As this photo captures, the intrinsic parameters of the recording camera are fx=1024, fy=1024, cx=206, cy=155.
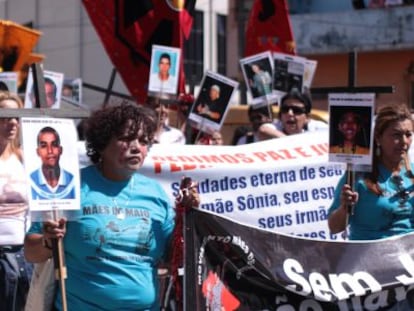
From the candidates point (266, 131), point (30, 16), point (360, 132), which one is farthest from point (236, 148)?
point (30, 16)

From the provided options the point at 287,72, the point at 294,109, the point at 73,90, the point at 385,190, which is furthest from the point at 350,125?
the point at 73,90

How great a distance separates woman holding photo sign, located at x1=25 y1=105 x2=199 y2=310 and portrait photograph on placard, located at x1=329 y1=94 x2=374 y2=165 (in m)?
1.19

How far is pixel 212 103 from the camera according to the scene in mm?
8406

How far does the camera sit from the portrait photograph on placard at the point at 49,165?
4.00 meters

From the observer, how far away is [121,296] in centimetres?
407

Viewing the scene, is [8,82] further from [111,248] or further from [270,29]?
[270,29]

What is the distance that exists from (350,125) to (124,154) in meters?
1.49

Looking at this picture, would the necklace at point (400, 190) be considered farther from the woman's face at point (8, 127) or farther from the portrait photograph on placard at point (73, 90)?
the portrait photograph on placard at point (73, 90)

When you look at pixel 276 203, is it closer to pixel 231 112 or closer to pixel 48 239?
pixel 48 239

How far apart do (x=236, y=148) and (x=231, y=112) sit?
7.40 metres

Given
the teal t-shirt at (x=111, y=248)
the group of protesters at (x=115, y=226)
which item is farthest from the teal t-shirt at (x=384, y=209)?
the teal t-shirt at (x=111, y=248)

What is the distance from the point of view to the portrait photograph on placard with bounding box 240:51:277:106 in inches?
367

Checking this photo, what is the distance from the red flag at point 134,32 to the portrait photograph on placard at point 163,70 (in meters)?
0.34

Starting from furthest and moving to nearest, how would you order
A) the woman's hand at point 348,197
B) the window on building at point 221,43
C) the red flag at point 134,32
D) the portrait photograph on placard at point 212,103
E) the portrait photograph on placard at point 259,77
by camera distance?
1. the window on building at point 221,43
2. the portrait photograph on placard at point 259,77
3. the red flag at point 134,32
4. the portrait photograph on placard at point 212,103
5. the woman's hand at point 348,197
